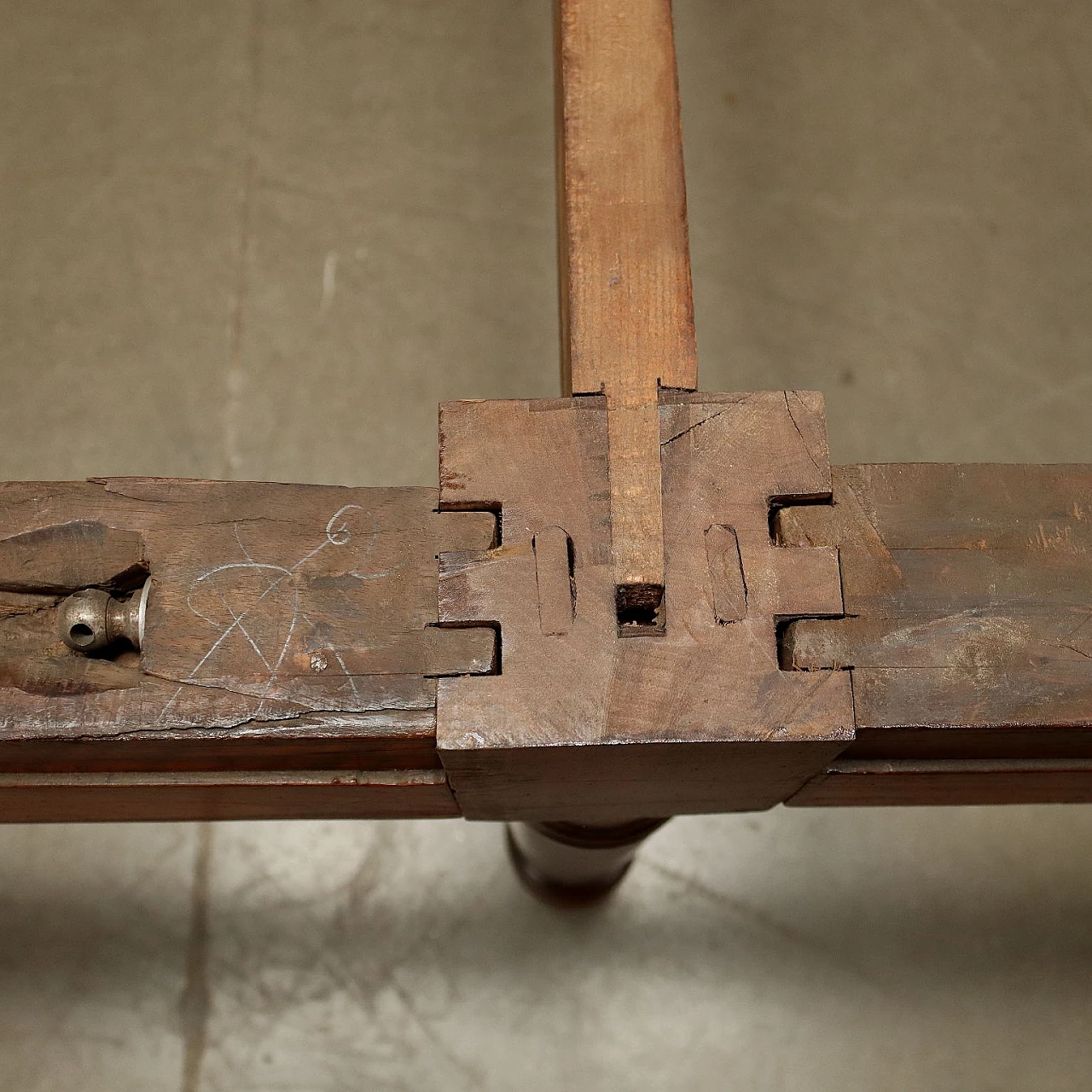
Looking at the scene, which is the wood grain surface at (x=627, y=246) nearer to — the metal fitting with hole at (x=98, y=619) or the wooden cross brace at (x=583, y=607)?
the wooden cross brace at (x=583, y=607)

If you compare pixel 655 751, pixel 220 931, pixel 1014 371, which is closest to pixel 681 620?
pixel 655 751

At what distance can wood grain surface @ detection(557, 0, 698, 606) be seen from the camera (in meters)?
0.83

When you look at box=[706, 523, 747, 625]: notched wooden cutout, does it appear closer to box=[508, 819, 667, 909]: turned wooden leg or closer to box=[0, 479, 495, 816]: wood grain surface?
box=[0, 479, 495, 816]: wood grain surface

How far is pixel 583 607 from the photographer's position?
0.81 meters

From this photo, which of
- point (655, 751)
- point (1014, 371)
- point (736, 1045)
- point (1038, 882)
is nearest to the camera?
point (655, 751)

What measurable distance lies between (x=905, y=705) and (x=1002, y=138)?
6.40 feet

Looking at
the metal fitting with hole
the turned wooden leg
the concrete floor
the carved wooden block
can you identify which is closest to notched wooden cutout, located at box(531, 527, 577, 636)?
the carved wooden block

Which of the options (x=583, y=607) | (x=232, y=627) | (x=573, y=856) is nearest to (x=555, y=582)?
(x=583, y=607)

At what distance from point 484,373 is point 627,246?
47.5 inches

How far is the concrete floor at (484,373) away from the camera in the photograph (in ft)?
5.80

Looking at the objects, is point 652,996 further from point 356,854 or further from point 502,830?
point 356,854

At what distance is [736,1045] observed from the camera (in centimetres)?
177

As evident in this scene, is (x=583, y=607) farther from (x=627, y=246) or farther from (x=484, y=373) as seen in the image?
(x=484, y=373)

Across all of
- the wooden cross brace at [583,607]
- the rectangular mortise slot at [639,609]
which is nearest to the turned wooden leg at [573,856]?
the wooden cross brace at [583,607]
